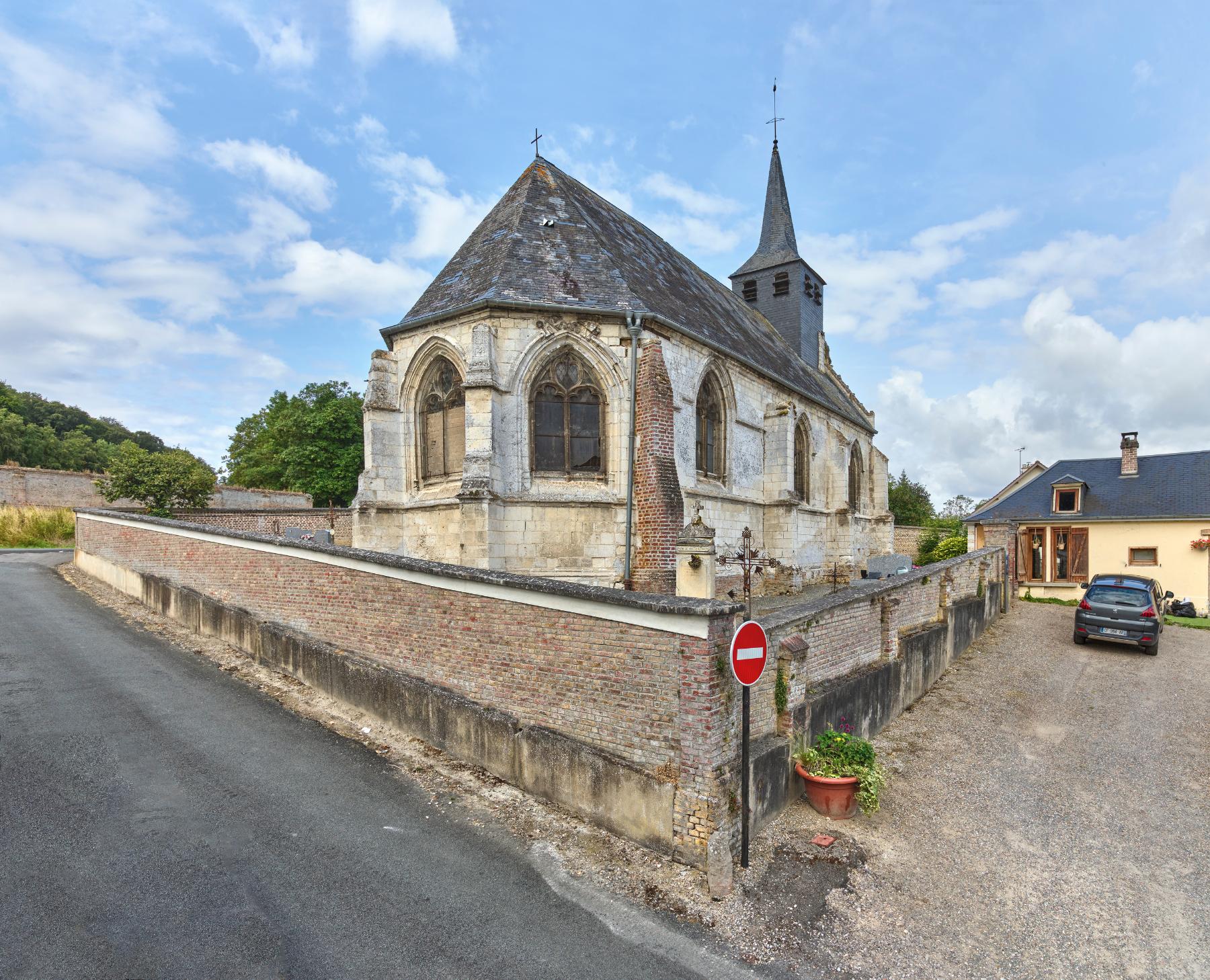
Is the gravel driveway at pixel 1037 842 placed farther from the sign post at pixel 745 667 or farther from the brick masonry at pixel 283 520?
the brick masonry at pixel 283 520

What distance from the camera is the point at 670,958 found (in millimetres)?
3812

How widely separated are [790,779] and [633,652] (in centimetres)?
219

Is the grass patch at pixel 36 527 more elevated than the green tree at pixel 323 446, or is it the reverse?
the green tree at pixel 323 446

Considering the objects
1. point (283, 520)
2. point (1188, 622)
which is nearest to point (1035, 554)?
Result: point (1188, 622)

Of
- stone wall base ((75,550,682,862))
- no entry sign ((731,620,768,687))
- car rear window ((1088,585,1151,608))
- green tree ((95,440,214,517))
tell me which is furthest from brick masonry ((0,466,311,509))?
car rear window ((1088,585,1151,608))

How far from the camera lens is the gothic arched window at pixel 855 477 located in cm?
2395

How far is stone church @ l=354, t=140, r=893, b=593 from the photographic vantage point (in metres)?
11.9

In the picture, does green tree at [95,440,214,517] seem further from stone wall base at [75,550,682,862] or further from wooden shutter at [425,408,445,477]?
stone wall base at [75,550,682,862]

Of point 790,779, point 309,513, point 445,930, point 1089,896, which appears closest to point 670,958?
point 445,930

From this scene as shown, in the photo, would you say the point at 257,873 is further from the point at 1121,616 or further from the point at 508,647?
the point at 1121,616

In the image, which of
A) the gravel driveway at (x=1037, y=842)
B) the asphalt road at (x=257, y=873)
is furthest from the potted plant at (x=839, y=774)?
the asphalt road at (x=257, y=873)

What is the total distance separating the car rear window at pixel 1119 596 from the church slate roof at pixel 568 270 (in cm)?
846

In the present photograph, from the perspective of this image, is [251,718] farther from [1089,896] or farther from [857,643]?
[1089,896]

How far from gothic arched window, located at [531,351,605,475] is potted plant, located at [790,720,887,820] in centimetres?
742
